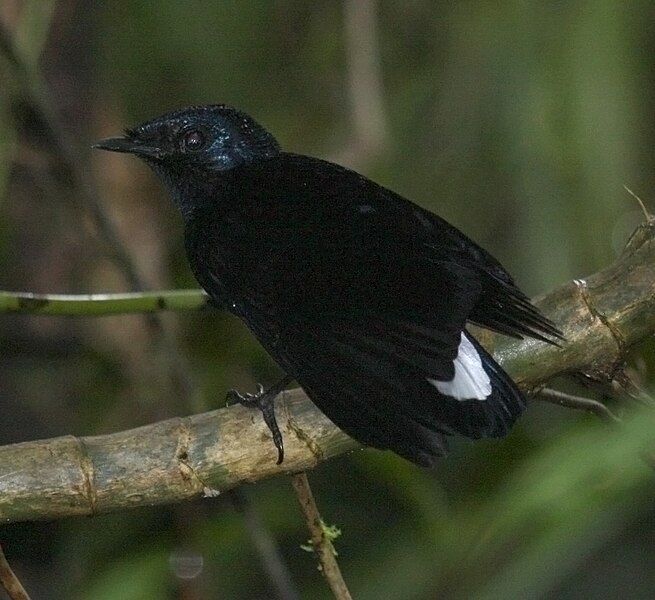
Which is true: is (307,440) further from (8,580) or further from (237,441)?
(8,580)

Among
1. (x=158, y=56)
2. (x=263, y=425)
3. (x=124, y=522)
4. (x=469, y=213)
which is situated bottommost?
(x=124, y=522)

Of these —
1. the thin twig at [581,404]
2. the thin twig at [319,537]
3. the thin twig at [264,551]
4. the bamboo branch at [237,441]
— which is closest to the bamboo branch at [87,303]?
the bamboo branch at [237,441]

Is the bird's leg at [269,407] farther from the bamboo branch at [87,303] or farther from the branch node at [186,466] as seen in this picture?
the bamboo branch at [87,303]

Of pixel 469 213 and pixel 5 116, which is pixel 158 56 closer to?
pixel 5 116

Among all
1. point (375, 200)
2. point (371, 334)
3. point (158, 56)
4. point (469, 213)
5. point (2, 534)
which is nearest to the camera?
point (371, 334)

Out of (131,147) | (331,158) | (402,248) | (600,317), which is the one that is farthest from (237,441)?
(331,158)

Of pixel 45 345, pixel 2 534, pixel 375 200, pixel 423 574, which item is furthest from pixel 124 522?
pixel 375 200
